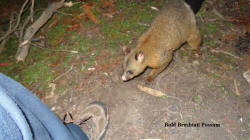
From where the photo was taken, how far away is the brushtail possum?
3453 millimetres

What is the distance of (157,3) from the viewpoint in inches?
207

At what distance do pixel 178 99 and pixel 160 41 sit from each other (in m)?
1.18

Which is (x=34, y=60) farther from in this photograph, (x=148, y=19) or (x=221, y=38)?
(x=221, y=38)

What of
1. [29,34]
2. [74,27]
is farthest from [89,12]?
[29,34]

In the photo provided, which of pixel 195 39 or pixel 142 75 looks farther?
pixel 142 75

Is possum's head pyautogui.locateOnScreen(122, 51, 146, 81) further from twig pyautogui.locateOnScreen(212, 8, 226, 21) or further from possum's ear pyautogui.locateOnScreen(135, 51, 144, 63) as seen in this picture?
twig pyautogui.locateOnScreen(212, 8, 226, 21)

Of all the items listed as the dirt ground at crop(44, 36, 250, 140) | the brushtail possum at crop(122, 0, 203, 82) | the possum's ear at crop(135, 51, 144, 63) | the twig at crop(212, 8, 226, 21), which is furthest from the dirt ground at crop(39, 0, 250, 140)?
the twig at crop(212, 8, 226, 21)

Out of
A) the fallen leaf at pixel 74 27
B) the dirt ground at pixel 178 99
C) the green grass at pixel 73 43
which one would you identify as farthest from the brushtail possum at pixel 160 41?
the fallen leaf at pixel 74 27

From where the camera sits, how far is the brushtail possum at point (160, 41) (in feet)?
11.3

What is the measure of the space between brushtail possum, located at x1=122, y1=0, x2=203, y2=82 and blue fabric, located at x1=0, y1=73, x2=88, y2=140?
1.86 meters

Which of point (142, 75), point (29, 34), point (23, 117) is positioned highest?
point (23, 117)

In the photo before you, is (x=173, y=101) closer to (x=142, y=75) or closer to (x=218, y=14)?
(x=142, y=75)

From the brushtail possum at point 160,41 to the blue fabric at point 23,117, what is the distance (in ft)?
6.11

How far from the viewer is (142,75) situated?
13.1ft
